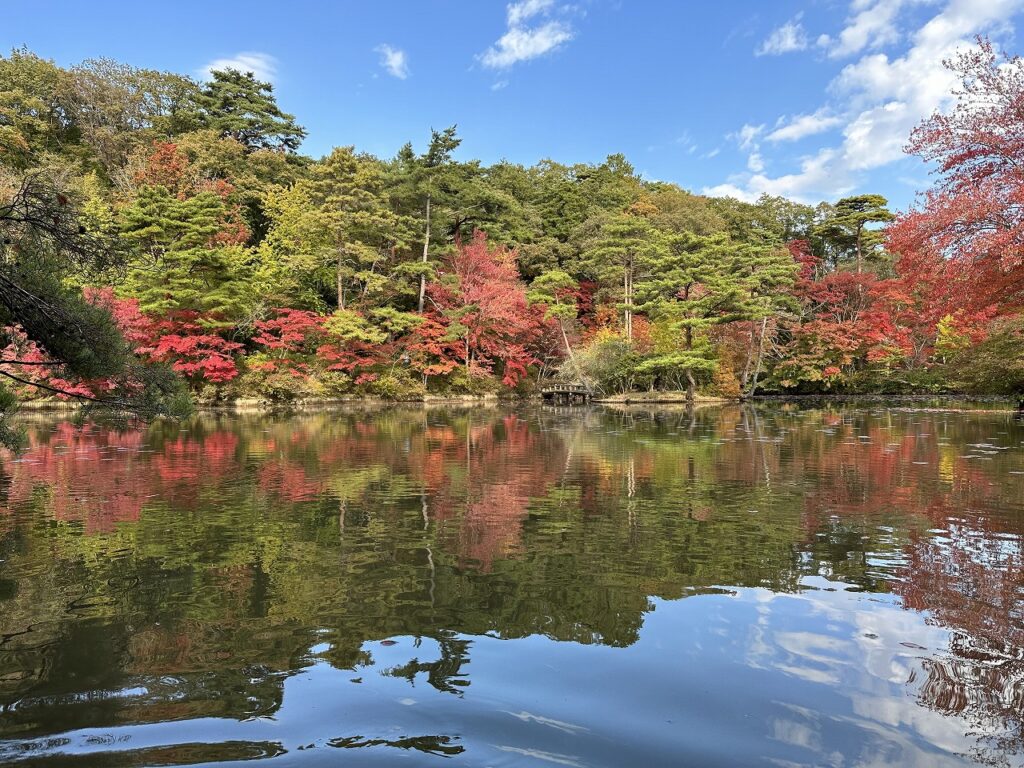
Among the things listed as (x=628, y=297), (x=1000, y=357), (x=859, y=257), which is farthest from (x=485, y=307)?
(x=859, y=257)

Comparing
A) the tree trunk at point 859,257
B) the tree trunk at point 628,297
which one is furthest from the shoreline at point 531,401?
the tree trunk at point 859,257

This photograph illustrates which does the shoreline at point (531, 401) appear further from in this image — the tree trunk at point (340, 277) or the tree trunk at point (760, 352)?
the tree trunk at point (340, 277)

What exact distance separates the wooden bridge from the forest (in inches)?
20.1

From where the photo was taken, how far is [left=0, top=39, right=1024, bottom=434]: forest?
25.2m

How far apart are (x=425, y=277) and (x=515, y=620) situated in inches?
1082

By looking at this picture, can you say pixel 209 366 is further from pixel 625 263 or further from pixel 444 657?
pixel 444 657

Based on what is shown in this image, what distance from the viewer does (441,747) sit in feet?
8.68

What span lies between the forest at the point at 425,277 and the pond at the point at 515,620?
1591cm

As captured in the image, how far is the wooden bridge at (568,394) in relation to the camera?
96.9 feet

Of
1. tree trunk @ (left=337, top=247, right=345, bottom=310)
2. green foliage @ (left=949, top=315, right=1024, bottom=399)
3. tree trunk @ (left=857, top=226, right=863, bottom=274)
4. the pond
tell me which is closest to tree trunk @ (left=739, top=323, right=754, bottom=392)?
tree trunk @ (left=857, top=226, right=863, bottom=274)

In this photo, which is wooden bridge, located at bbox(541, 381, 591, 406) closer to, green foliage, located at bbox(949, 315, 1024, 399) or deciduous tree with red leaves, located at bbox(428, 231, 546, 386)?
deciduous tree with red leaves, located at bbox(428, 231, 546, 386)

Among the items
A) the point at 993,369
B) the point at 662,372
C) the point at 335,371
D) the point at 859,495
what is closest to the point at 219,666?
the point at 859,495

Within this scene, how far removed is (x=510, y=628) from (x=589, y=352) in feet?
85.6

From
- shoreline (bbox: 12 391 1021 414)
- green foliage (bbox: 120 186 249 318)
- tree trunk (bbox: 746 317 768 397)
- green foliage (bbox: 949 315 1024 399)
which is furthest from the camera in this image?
tree trunk (bbox: 746 317 768 397)
